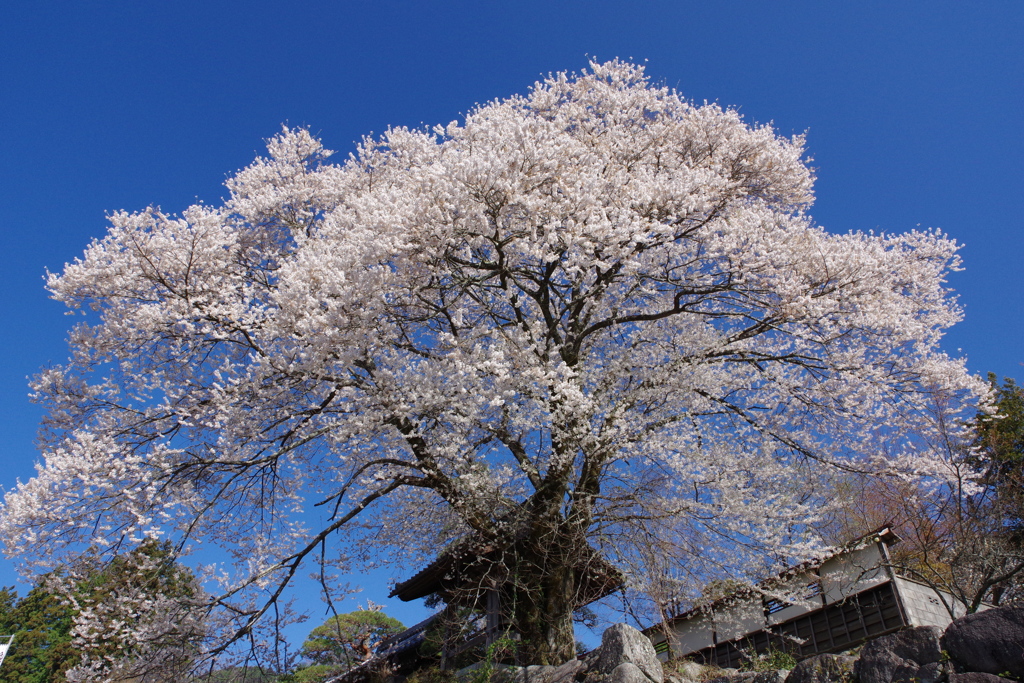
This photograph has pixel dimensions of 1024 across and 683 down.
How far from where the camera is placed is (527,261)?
32.3ft

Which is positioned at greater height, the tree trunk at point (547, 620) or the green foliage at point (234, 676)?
the tree trunk at point (547, 620)

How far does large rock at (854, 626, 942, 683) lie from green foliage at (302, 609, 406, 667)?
1191 centimetres

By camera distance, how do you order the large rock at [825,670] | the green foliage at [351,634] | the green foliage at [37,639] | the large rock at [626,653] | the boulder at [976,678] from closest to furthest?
the boulder at [976,678] → the large rock at [825,670] → the large rock at [626,653] → the green foliage at [351,634] → the green foliage at [37,639]

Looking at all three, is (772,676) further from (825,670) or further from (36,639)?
(36,639)

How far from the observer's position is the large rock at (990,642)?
4414 millimetres

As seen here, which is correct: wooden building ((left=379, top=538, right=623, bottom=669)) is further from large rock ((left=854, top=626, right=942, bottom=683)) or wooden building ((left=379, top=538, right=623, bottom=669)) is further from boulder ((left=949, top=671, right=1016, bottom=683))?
boulder ((left=949, top=671, right=1016, bottom=683))

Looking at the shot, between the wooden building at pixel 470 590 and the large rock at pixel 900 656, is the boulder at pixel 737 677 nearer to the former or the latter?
the large rock at pixel 900 656

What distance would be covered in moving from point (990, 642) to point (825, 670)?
134 centimetres

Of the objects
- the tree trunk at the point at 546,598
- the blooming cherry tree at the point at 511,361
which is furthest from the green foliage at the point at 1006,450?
the tree trunk at the point at 546,598

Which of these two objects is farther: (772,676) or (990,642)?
(772,676)

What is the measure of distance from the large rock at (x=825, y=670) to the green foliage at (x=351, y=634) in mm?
11268

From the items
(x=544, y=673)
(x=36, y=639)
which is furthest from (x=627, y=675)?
(x=36, y=639)

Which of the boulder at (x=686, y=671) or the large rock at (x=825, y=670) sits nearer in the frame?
the large rock at (x=825, y=670)

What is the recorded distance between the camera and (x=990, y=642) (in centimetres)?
457
